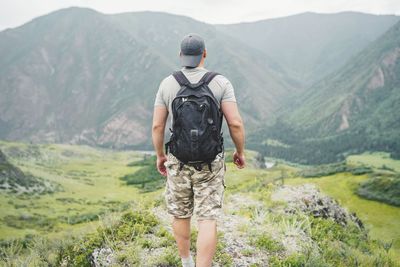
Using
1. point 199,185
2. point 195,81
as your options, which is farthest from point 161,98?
point 199,185

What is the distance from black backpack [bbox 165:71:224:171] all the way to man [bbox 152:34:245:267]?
0.41 ft

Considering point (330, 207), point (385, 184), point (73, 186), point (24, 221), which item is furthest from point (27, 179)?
point (330, 207)

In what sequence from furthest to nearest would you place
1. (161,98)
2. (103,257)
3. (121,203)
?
(121,203)
(103,257)
(161,98)

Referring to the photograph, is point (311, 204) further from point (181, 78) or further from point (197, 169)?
point (181, 78)

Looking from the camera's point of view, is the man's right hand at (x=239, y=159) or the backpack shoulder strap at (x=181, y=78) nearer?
the backpack shoulder strap at (x=181, y=78)

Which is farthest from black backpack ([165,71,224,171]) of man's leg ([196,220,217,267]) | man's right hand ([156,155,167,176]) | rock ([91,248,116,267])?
rock ([91,248,116,267])

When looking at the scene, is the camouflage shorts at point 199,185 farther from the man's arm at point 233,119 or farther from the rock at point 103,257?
the rock at point 103,257

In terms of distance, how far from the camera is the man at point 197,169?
611 centimetres

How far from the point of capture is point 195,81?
611 cm

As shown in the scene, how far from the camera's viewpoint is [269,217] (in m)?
10.8

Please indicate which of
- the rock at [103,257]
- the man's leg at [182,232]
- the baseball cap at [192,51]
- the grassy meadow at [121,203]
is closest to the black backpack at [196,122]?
the baseball cap at [192,51]

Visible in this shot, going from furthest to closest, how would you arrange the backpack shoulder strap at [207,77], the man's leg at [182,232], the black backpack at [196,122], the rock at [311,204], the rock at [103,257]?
1. the rock at [311,204]
2. the rock at [103,257]
3. the man's leg at [182,232]
4. the backpack shoulder strap at [207,77]
5. the black backpack at [196,122]

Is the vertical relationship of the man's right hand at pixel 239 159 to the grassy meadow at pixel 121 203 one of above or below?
above

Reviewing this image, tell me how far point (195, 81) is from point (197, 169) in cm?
129
